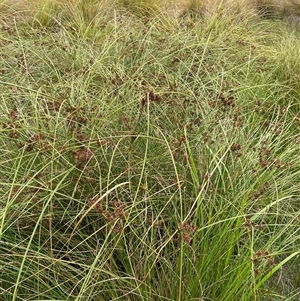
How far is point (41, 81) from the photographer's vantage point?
8.94 ft

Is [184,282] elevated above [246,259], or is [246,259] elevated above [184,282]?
[246,259]

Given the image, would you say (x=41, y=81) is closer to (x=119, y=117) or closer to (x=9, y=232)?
(x=119, y=117)

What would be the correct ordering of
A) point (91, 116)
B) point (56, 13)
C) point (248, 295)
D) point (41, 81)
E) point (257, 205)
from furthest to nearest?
1. point (56, 13)
2. point (41, 81)
3. point (91, 116)
4. point (257, 205)
5. point (248, 295)

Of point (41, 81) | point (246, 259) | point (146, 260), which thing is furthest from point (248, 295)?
point (41, 81)

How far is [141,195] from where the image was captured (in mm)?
1784

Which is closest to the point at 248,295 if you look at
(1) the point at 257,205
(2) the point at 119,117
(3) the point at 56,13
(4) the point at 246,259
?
(4) the point at 246,259

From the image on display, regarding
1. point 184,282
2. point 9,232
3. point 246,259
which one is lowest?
point 9,232

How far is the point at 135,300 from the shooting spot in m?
1.49

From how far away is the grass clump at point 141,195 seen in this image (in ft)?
4.84

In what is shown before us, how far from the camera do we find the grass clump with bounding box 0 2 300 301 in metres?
1.48

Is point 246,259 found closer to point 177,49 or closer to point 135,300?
point 135,300

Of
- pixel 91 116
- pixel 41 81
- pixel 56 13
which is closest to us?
pixel 91 116

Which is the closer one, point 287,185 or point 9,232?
point 9,232

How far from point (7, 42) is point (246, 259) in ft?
7.30
